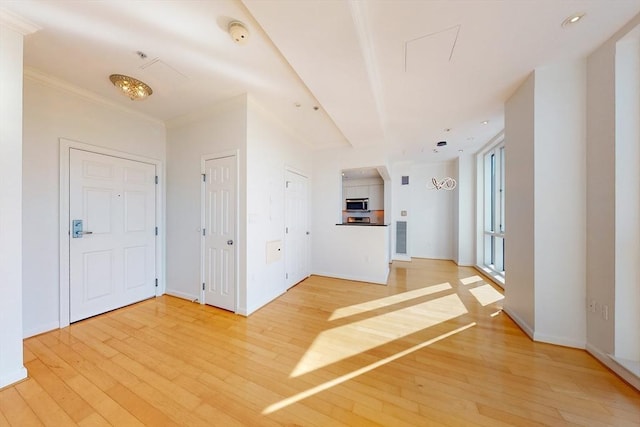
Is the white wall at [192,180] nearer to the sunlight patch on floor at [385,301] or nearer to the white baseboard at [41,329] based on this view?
the white baseboard at [41,329]

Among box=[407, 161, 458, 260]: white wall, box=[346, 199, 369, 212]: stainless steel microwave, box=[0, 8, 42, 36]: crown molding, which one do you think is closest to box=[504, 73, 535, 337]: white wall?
box=[407, 161, 458, 260]: white wall

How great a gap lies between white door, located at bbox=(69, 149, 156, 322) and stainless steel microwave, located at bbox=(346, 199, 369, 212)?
505 centimetres

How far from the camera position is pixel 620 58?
179cm

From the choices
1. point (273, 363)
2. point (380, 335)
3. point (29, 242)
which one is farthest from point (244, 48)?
point (380, 335)

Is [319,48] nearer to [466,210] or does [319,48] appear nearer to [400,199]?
[400,199]

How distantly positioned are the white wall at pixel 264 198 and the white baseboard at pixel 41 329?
2.05 metres

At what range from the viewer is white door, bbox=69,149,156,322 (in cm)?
259

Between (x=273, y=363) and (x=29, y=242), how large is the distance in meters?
2.87

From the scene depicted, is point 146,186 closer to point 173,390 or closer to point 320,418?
point 173,390

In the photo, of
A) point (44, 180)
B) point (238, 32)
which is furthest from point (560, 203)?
point (44, 180)

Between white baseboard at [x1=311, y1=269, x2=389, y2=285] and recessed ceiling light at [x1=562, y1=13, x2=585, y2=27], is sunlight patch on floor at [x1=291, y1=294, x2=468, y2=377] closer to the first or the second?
white baseboard at [x1=311, y1=269, x2=389, y2=285]

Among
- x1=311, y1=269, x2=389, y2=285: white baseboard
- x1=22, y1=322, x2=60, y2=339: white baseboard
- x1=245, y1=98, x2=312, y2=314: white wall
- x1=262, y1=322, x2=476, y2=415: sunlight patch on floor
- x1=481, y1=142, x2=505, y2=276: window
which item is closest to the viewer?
x1=262, y1=322, x2=476, y2=415: sunlight patch on floor

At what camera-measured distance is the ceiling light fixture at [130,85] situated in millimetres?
2303

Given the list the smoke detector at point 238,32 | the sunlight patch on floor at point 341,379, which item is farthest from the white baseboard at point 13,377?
the smoke detector at point 238,32
